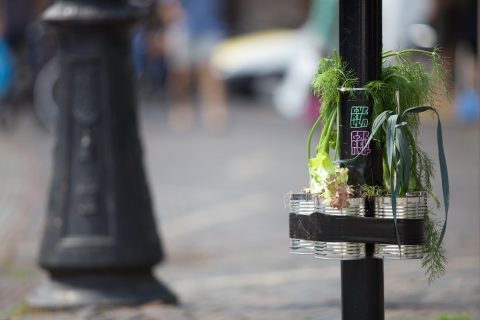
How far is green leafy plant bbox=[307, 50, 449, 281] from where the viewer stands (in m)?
4.17

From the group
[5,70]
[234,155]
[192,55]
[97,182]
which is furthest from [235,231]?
[192,55]

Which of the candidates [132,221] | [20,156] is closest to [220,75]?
[20,156]

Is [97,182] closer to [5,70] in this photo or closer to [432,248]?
[432,248]

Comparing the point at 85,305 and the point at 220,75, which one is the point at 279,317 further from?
the point at 220,75

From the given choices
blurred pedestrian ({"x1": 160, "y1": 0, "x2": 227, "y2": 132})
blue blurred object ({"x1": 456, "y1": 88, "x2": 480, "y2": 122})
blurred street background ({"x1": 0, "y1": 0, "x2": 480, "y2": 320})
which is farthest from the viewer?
blurred pedestrian ({"x1": 160, "y1": 0, "x2": 227, "y2": 132})

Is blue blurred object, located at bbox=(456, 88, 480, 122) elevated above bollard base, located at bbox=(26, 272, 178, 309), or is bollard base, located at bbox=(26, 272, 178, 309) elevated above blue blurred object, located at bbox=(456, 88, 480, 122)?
blue blurred object, located at bbox=(456, 88, 480, 122)

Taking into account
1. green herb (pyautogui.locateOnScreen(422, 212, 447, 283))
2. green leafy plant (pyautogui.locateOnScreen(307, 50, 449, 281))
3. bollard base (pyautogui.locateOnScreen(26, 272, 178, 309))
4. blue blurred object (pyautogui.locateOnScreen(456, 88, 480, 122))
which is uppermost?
blue blurred object (pyautogui.locateOnScreen(456, 88, 480, 122))

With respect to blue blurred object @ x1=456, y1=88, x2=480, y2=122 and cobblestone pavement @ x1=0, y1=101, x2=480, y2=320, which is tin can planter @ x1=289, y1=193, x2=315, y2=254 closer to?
cobblestone pavement @ x1=0, y1=101, x2=480, y2=320

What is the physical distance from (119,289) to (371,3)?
2.69m

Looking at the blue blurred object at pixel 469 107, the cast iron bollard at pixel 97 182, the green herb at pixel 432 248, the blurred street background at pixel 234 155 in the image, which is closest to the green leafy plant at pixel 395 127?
the green herb at pixel 432 248

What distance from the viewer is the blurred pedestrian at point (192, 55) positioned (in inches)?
681

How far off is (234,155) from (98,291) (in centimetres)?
748

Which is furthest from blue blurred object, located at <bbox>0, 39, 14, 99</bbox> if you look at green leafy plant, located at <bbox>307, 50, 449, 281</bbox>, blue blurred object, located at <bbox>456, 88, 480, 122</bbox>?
green leafy plant, located at <bbox>307, 50, 449, 281</bbox>

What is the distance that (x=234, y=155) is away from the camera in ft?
45.3
